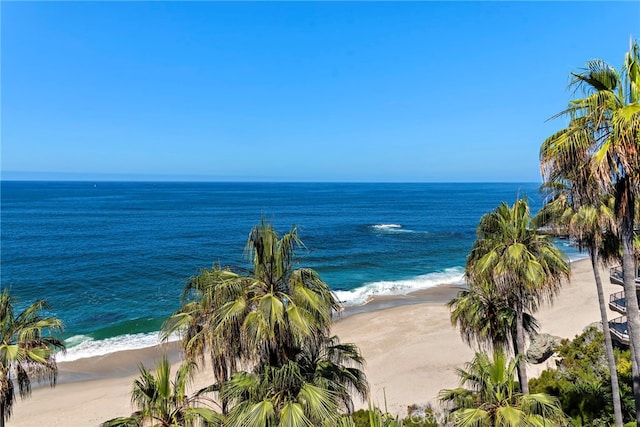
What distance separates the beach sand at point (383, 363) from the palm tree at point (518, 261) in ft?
24.4

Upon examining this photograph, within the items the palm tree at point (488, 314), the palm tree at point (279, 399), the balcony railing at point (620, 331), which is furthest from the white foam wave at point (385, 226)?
the palm tree at point (279, 399)

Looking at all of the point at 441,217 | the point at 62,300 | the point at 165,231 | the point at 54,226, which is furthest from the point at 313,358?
the point at 441,217

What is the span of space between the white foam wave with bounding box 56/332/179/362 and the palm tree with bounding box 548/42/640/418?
2506 cm

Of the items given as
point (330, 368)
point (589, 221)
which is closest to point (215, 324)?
point (330, 368)

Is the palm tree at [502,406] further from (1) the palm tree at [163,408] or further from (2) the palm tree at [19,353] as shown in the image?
(2) the palm tree at [19,353]

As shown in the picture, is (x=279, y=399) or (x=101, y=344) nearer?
(x=279, y=399)

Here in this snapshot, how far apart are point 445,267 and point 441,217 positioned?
159ft

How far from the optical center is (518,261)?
1049 cm

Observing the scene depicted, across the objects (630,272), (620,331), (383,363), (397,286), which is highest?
(630,272)

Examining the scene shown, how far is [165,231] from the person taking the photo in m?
66.8

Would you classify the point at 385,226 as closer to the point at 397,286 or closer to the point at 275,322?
the point at 397,286

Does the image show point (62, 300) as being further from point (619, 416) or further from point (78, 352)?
point (619, 416)

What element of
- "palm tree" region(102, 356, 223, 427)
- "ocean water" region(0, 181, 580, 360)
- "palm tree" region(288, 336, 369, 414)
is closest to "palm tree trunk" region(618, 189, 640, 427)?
"palm tree" region(288, 336, 369, 414)

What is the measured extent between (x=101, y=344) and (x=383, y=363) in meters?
17.7
